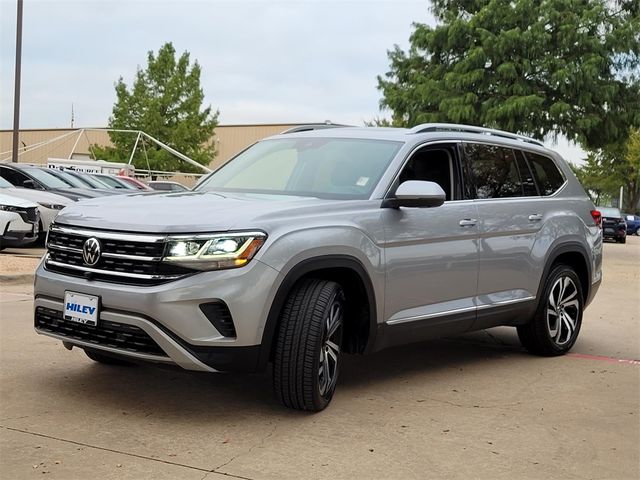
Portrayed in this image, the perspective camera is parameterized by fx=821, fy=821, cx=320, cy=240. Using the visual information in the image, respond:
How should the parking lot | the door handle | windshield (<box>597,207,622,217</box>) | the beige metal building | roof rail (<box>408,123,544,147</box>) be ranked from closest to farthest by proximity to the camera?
the parking lot, the door handle, roof rail (<box>408,123,544,147</box>), windshield (<box>597,207,622,217</box>), the beige metal building

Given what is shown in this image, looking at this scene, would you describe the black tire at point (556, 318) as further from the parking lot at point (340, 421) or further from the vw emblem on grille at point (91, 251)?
the vw emblem on grille at point (91, 251)

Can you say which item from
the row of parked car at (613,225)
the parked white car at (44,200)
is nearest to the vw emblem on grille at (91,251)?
the parked white car at (44,200)

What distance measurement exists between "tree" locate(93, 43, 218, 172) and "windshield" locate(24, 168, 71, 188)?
23.1 m

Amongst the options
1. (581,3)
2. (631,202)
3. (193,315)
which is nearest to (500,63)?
(581,3)

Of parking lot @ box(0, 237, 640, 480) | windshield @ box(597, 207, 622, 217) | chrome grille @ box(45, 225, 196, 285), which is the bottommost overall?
parking lot @ box(0, 237, 640, 480)

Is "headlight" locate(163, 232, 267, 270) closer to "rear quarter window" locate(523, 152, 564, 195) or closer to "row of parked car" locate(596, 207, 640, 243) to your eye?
"rear quarter window" locate(523, 152, 564, 195)

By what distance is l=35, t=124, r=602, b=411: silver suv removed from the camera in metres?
4.39

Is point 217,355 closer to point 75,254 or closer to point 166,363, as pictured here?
point 166,363

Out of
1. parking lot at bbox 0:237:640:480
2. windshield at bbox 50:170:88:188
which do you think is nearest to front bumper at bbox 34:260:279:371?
parking lot at bbox 0:237:640:480

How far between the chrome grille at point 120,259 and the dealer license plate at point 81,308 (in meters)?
0.13

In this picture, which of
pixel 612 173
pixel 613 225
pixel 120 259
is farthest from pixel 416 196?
pixel 612 173

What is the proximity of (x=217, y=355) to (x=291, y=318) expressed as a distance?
0.47 m

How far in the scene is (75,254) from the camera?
15.6 feet

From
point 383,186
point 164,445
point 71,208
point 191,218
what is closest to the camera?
point 164,445
